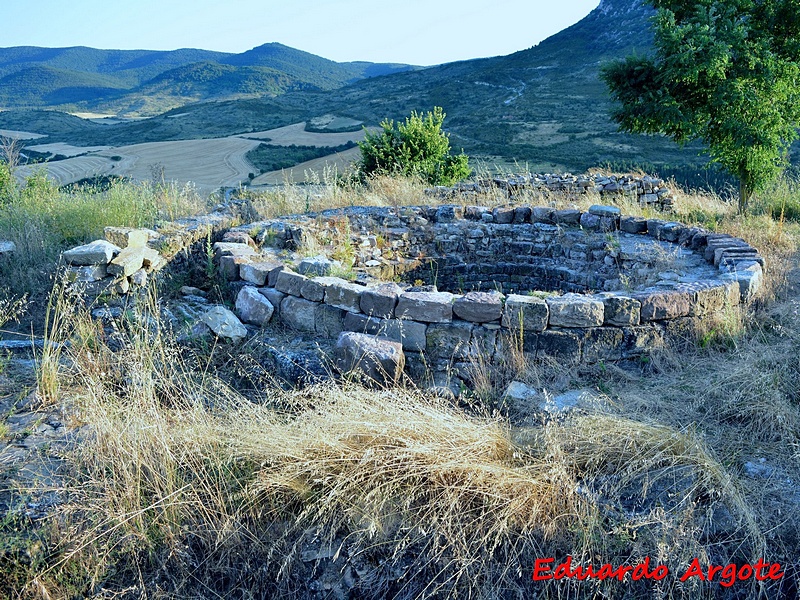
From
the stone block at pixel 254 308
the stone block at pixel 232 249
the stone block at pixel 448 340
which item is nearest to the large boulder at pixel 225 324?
the stone block at pixel 254 308

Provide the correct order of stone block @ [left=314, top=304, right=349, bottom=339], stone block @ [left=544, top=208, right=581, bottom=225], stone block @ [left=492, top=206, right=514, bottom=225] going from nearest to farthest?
stone block @ [left=314, top=304, right=349, bottom=339]
stone block @ [left=544, top=208, right=581, bottom=225]
stone block @ [left=492, top=206, right=514, bottom=225]

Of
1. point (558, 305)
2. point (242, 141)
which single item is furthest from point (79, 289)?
point (242, 141)

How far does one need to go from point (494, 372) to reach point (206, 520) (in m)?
2.46

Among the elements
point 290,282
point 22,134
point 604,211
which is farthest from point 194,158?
point 290,282

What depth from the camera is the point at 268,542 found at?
2916 mm

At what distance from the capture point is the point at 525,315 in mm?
4641

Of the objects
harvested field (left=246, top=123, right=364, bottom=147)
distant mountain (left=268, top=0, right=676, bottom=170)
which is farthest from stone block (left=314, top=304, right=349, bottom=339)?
harvested field (left=246, top=123, right=364, bottom=147)

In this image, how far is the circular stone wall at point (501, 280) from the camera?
4676mm

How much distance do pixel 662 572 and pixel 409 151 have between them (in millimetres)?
10919

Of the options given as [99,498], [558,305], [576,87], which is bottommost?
[99,498]

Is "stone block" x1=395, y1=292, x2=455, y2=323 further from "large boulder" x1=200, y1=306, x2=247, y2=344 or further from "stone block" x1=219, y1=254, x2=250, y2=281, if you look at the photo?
"stone block" x1=219, y1=254, x2=250, y2=281

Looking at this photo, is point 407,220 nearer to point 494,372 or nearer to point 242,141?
point 494,372

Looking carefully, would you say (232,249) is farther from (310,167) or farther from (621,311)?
(310,167)

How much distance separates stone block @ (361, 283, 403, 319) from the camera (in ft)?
15.9
